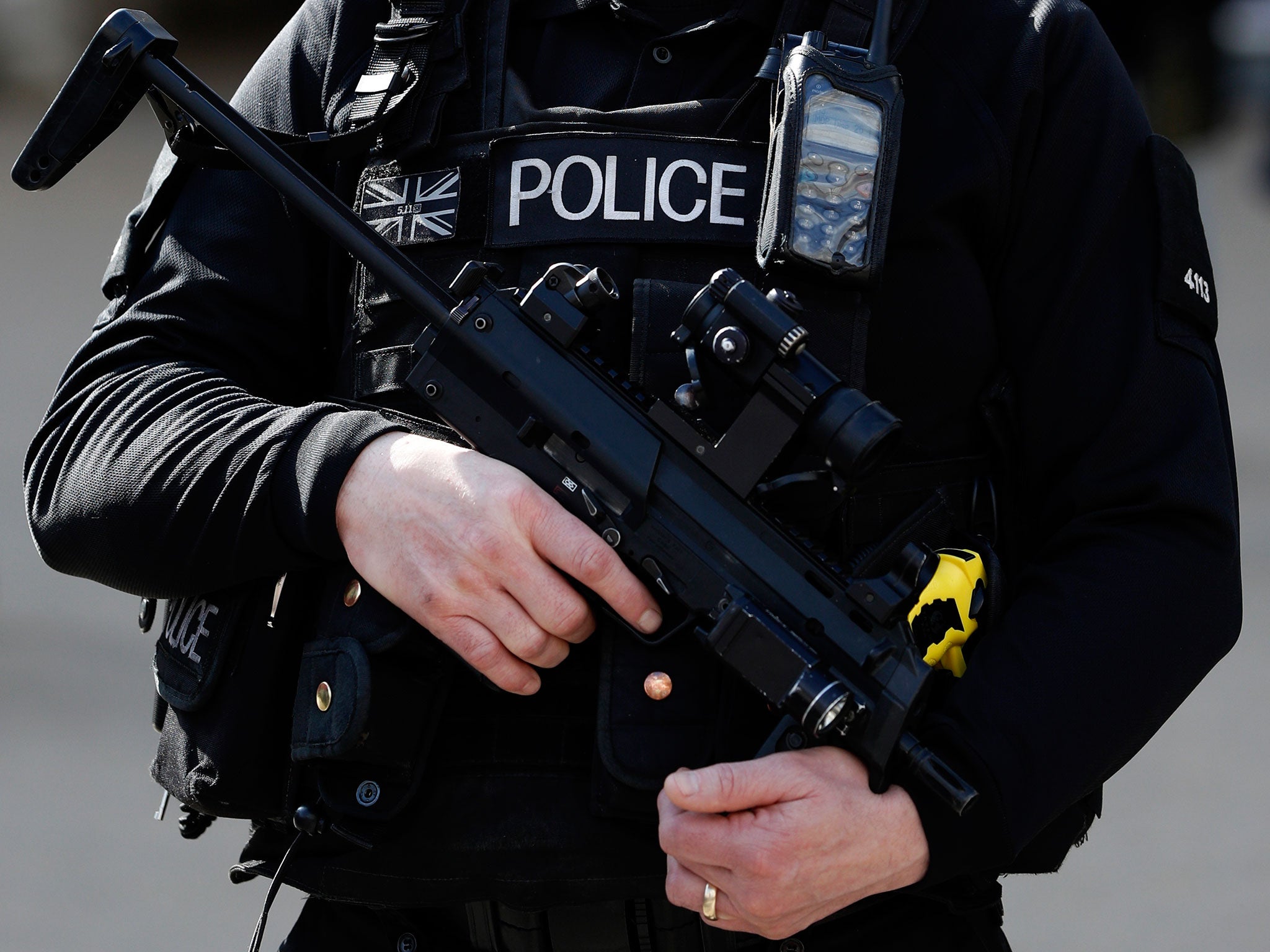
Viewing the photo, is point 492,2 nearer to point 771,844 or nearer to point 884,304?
point 884,304

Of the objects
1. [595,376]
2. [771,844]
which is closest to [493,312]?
[595,376]

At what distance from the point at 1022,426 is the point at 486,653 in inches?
22.4

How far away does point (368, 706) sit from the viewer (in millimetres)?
Answer: 1311

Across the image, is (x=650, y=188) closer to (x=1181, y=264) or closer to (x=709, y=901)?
(x=1181, y=264)

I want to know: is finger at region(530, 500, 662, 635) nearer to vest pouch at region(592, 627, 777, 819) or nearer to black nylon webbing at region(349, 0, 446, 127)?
vest pouch at region(592, 627, 777, 819)

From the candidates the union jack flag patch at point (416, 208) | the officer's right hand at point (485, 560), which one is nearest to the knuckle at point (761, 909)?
the officer's right hand at point (485, 560)

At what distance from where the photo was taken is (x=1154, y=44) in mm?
8969

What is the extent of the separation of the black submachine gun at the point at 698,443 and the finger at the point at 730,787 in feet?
0.20

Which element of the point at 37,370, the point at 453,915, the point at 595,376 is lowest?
the point at 37,370

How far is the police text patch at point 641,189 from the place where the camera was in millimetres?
1377

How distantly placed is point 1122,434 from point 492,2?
0.77 m

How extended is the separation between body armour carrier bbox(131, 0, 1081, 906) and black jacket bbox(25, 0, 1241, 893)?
76mm

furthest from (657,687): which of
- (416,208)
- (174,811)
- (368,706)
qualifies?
(174,811)

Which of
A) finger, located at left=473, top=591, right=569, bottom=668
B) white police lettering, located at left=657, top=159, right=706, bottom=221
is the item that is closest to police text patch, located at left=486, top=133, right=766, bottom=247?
white police lettering, located at left=657, top=159, right=706, bottom=221
